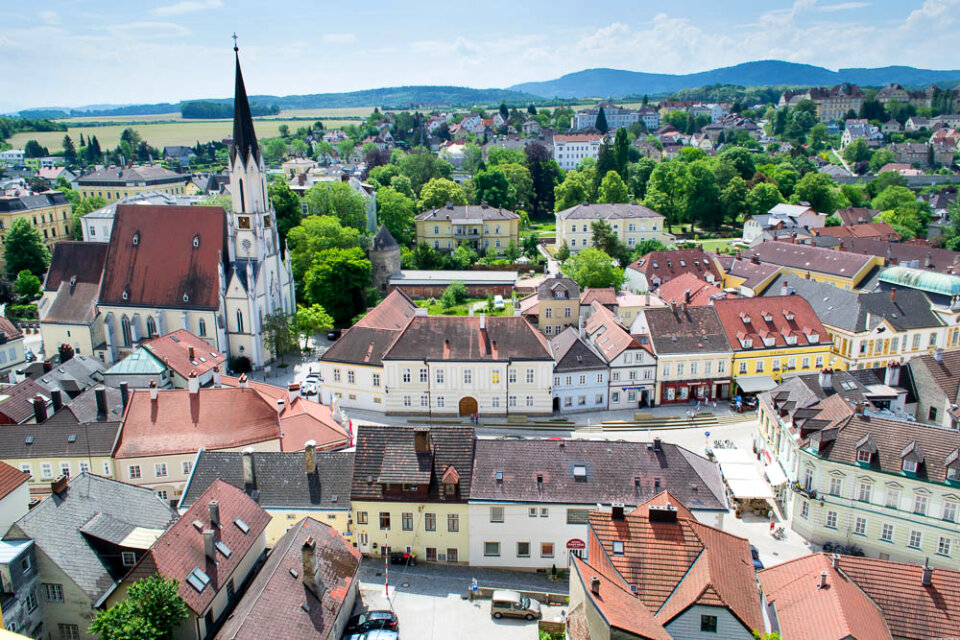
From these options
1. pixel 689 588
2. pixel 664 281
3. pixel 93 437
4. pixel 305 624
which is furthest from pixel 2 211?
pixel 689 588

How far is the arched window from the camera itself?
209ft

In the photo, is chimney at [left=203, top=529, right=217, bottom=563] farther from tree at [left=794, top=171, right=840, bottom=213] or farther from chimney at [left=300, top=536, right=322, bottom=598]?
tree at [left=794, top=171, right=840, bottom=213]

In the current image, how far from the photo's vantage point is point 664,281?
7856cm

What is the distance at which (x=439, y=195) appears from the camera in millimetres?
107750

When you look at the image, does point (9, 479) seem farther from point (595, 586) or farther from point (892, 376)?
point (892, 376)

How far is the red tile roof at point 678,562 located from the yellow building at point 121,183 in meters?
124

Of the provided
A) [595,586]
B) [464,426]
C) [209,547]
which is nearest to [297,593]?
[209,547]

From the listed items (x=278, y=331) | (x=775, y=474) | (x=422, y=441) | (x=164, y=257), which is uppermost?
(x=164, y=257)

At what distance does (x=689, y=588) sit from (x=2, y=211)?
104881 millimetres

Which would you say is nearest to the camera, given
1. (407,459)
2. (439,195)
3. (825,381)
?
(407,459)

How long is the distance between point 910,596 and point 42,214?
112376mm

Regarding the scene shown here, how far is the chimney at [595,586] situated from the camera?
23.7 metres

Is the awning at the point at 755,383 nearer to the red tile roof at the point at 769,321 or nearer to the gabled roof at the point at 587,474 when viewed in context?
the red tile roof at the point at 769,321

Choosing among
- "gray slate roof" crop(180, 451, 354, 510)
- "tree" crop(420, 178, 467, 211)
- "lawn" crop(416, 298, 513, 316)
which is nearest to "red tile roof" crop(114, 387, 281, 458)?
"gray slate roof" crop(180, 451, 354, 510)
